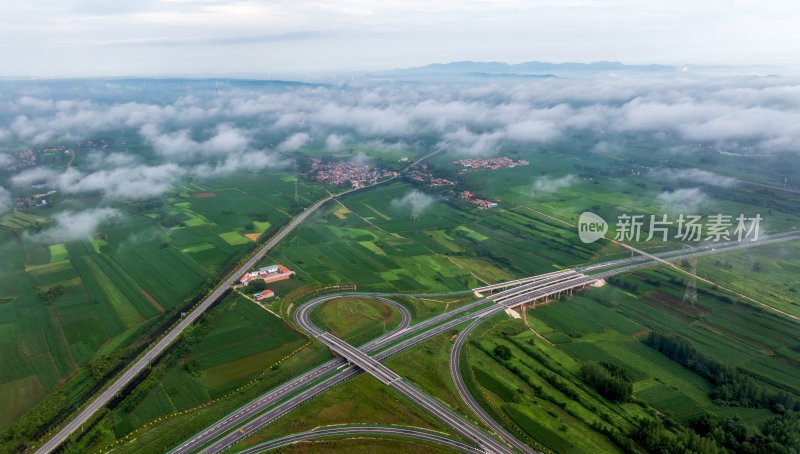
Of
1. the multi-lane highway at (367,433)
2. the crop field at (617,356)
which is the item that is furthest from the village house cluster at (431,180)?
the multi-lane highway at (367,433)

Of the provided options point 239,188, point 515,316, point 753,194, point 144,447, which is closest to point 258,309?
point 144,447

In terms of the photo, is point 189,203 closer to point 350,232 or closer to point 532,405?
point 350,232

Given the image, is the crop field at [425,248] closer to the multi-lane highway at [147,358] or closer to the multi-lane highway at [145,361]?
the multi-lane highway at [147,358]

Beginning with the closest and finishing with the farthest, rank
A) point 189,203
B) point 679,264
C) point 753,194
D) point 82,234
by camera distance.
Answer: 1. point 679,264
2. point 82,234
3. point 189,203
4. point 753,194

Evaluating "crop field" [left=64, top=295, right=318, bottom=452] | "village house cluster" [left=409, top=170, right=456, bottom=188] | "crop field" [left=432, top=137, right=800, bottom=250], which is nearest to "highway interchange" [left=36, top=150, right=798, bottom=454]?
"crop field" [left=64, top=295, right=318, bottom=452]

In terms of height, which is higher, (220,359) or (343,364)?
(220,359)

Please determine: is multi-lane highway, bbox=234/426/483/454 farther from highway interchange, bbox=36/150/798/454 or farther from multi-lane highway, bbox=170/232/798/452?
multi-lane highway, bbox=170/232/798/452

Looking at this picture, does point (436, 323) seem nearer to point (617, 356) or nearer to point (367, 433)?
point (367, 433)

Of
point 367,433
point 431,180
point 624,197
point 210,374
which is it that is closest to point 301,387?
point 367,433
